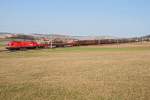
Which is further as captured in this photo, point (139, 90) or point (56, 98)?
point (139, 90)

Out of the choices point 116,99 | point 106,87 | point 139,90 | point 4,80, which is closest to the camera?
point 116,99

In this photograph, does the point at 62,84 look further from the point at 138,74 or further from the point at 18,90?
the point at 138,74

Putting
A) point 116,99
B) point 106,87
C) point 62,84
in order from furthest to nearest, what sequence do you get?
point 62,84 → point 106,87 → point 116,99

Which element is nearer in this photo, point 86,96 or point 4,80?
point 86,96

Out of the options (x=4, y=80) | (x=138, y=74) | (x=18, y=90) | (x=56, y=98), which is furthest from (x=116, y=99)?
(x=4, y=80)

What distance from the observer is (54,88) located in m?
11.1

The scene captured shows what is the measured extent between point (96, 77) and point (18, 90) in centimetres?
420

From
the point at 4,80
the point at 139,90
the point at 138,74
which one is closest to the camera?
the point at 139,90

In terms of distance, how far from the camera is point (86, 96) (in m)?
9.55

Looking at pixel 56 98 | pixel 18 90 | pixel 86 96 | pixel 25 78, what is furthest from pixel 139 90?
pixel 25 78

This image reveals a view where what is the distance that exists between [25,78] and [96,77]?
134 inches

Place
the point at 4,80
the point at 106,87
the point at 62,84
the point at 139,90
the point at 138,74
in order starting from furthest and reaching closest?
the point at 138,74 → the point at 4,80 → the point at 62,84 → the point at 106,87 → the point at 139,90

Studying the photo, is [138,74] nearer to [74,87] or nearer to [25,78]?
[74,87]

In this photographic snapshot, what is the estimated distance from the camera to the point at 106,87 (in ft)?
36.3
